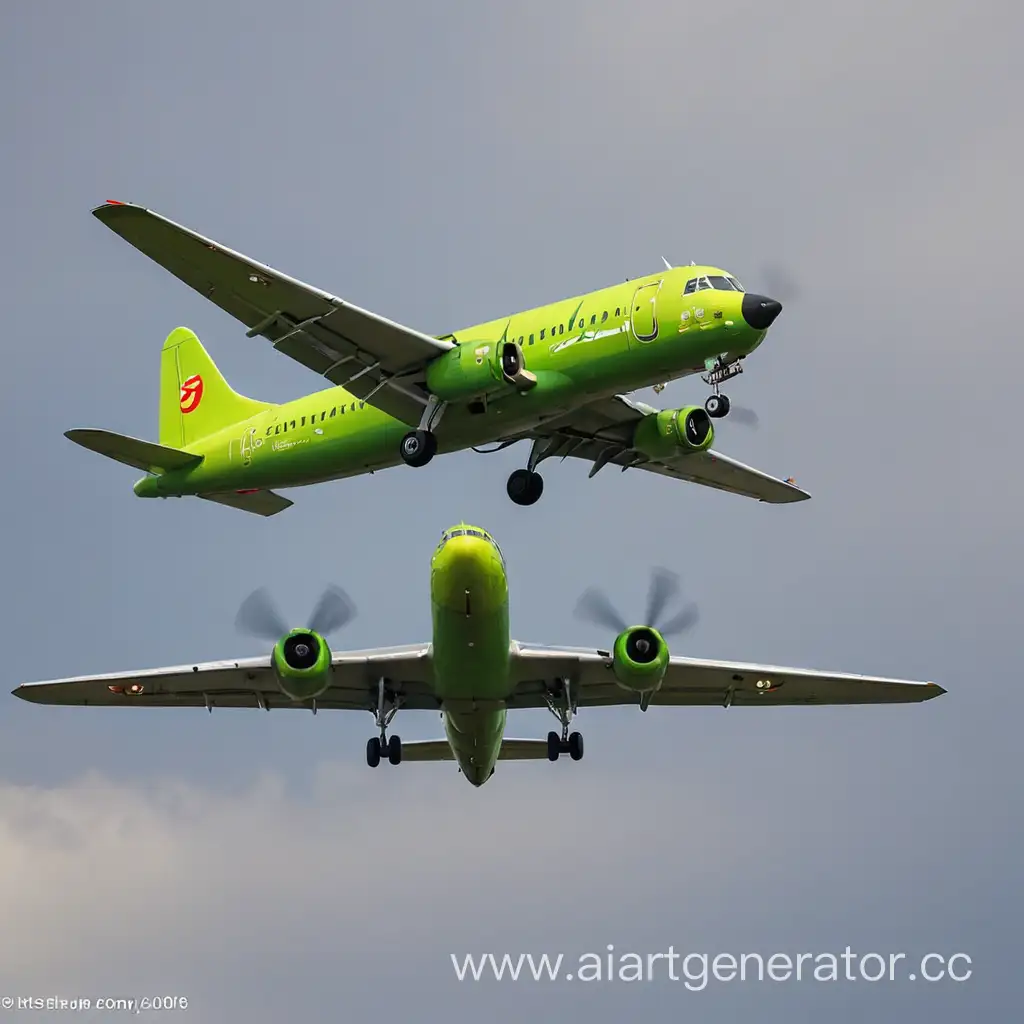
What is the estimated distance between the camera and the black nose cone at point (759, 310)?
3934 centimetres

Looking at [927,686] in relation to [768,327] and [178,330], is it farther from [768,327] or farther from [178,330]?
[178,330]

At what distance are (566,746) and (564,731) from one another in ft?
1.24

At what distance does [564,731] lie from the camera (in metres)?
44.4

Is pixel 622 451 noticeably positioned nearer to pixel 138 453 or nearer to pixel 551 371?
pixel 551 371

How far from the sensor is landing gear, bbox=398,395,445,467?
42125 millimetres

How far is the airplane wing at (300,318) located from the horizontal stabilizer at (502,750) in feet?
28.9

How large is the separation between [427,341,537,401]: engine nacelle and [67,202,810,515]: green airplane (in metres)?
0.04

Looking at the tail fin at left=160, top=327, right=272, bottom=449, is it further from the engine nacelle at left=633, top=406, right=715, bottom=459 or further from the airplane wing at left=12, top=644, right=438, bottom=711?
the engine nacelle at left=633, top=406, right=715, bottom=459

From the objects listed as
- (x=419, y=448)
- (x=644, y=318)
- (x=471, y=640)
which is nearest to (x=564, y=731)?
(x=471, y=640)

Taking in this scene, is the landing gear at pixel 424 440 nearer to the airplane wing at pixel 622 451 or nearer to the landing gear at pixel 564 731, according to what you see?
the airplane wing at pixel 622 451

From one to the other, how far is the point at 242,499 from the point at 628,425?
428 inches

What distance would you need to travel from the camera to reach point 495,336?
42.5 m

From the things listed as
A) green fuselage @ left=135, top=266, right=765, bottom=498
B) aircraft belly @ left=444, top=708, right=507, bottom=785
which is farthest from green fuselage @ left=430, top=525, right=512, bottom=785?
green fuselage @ left=135, top=266, right=765, bottom=498

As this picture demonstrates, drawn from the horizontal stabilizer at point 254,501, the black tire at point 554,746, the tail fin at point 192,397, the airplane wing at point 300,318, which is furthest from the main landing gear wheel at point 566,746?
the tail fin at point 192,397
